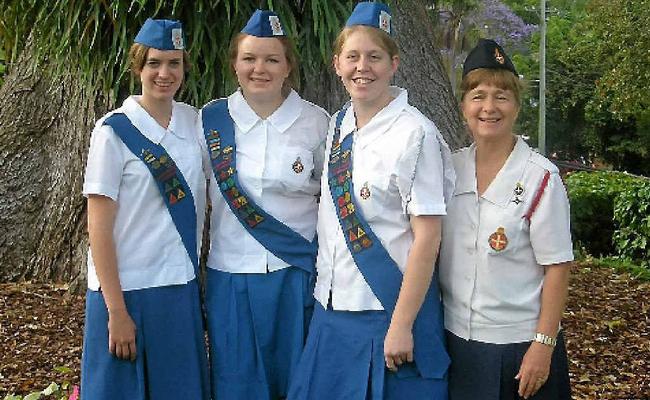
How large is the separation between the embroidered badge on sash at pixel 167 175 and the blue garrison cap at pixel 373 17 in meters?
A: 0.71

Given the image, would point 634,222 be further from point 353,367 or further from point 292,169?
point 353,367

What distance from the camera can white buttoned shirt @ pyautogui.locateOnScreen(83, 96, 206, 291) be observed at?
2762mm

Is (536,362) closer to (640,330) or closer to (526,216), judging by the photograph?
(526,216)

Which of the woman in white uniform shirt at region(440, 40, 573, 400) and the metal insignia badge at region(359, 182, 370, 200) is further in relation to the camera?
the metal insignia badge at region(359, 182, 370, 200)

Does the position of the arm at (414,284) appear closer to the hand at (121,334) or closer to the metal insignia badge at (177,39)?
the hand at (121,334)

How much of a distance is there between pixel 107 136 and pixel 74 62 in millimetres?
1435

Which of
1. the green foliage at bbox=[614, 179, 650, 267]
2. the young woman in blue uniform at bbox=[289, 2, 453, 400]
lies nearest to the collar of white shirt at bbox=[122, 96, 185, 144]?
the young woman in blue uniform at bbox=[289, 2, 453, 400]

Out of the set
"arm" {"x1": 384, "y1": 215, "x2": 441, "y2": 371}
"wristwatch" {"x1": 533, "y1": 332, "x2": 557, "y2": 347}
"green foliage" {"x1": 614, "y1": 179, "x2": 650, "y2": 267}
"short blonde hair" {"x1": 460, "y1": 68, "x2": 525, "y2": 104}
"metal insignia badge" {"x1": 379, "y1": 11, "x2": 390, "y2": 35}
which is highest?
"metal insignia badge" {"x1": 379, "y1": 11, "x2": 390, "y2": 35}

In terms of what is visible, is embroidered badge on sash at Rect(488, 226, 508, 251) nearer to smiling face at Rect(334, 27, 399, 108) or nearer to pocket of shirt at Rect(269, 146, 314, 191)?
smiling face at Rect(334, 27, 399, 108)

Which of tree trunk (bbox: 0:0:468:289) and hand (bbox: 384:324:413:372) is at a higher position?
tree trunk (bbox: 0:0:468:289)

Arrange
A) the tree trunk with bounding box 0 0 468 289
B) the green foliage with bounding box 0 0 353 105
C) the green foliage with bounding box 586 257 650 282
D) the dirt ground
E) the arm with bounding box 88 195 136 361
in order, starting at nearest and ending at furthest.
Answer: the arm with bounding box 88 195 136 361, the green foliage with bounding box 0 0 353 105, the dirt ground, the tree trunk with bounding box 0 0 468 289, the green foliage with bounding box 586 257 650 282

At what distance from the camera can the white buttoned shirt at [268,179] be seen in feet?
9.43

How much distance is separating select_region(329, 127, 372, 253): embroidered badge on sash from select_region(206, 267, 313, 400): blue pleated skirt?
31 cm

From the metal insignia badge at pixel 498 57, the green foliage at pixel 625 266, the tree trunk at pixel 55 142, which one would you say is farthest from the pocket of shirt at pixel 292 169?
the green foliage at pixel 625 266
